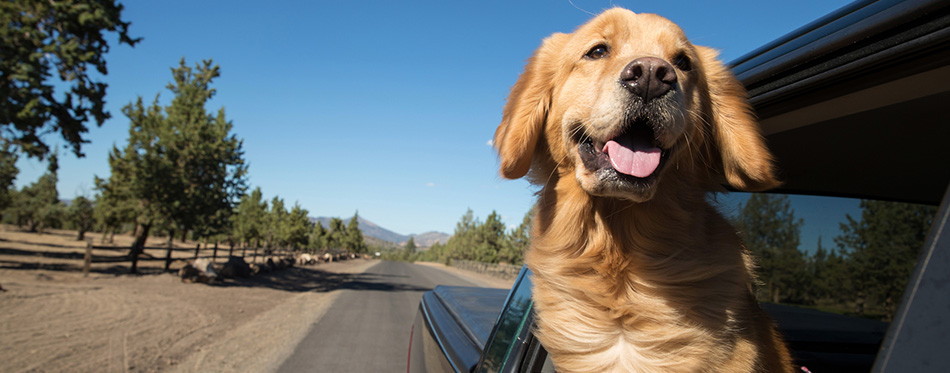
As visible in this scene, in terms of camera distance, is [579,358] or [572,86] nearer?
[579,358]

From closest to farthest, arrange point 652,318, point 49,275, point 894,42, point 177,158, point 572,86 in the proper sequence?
point 894,42
point 652,318
point 572,86
point 49,275
point 177,158

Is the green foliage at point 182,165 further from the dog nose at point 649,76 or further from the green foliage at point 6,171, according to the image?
the dog nose at point 649,76

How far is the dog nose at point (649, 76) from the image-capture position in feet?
6.01

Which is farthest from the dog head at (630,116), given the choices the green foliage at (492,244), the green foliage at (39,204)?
the green foliage at (39,204)

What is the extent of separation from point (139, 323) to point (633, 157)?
12.3m

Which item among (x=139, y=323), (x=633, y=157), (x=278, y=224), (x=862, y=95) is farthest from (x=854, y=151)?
(x=278, y=224)

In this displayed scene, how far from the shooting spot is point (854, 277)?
356 cm

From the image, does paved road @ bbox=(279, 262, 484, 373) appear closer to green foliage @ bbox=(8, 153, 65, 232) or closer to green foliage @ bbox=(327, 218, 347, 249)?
green foliage @ bbox=(8, 153, 65, 232)


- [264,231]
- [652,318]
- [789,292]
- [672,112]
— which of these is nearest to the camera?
[652,318]

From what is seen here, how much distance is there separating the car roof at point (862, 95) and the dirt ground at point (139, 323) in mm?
7900

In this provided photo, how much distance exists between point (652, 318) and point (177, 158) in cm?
2469

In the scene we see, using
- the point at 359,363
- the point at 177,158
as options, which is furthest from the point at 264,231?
the point at 359,363

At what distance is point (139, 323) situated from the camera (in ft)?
34.9

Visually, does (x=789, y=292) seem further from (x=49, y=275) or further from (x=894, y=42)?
(x=49, y=275)
